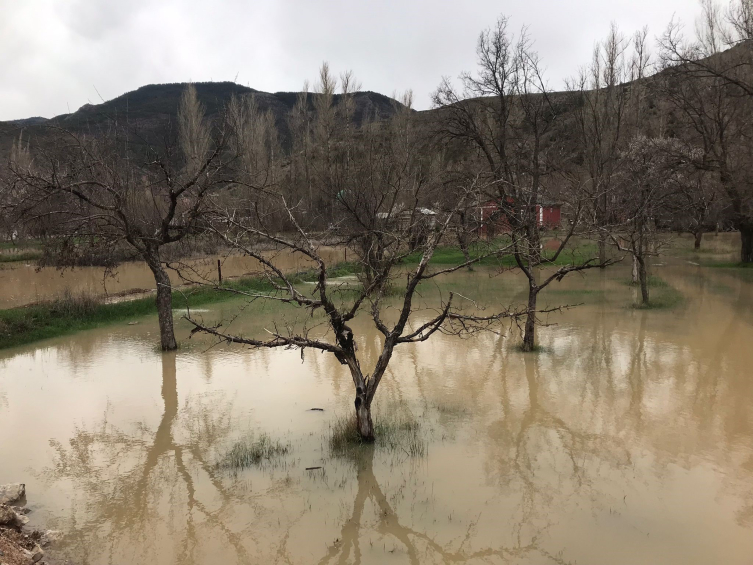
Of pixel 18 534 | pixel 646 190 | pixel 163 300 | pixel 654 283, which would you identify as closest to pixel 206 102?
pixel 654 283

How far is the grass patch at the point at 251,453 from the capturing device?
722 cm

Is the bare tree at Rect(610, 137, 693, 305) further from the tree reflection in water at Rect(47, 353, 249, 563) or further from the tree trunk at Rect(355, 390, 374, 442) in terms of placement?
the tree reflection in water at Rect(47, 353, 249, 563)

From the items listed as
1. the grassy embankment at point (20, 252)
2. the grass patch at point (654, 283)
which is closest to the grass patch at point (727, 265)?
the grass patch at point (654, 283)

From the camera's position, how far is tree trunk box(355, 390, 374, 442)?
7.40 metres

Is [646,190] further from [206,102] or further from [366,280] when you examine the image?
[206,102]

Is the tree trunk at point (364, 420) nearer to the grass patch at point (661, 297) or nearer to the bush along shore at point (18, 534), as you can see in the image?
the bush along shore at point (18, 534)

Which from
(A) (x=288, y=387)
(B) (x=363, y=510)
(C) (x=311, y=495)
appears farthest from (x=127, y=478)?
(A) (x=288, y=387)

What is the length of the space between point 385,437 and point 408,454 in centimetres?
57

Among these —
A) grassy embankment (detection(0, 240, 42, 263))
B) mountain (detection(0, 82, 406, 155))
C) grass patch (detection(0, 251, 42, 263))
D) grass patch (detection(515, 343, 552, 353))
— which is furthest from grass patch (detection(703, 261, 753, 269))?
mountain (detection(0, 82, 406, 155))

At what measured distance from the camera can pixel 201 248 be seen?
34188mm

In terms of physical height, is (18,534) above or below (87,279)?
below

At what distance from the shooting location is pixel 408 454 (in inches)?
289

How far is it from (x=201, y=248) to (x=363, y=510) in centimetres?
3025

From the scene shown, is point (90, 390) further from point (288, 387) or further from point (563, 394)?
point (563, 394)
